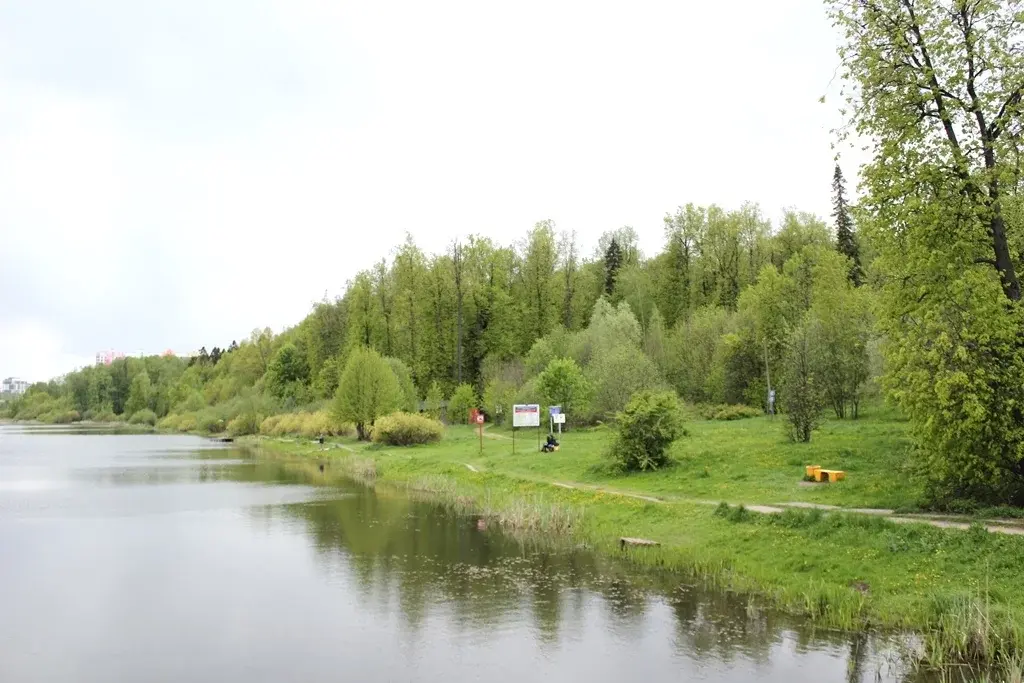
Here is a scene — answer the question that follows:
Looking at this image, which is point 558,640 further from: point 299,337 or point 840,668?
point 299,337

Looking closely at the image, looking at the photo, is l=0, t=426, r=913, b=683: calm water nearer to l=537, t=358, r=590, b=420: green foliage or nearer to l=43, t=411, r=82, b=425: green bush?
l=537, t=358, r=590, b=420: green foliage

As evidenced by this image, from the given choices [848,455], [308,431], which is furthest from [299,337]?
[848,455]

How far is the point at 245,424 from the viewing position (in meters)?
90.3

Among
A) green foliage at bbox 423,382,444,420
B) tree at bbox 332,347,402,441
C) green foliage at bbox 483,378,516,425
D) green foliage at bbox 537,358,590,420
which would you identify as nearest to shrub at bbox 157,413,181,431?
green foliage at bbox 423,382,444,420

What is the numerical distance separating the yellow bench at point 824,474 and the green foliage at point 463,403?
41245mm

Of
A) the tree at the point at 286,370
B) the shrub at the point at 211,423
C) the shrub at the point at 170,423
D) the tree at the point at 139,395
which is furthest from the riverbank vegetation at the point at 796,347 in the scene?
the tree at the point at 139,395

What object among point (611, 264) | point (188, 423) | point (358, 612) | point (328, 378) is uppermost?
point (611, 264)

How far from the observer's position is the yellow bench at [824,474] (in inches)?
947

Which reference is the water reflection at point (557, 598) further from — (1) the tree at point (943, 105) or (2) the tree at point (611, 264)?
(2) the tree at point (611, 264)

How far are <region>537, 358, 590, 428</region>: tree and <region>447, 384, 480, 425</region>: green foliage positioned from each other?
44.0 ft

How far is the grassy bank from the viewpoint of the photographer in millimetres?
13797

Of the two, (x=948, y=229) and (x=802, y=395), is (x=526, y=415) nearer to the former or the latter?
(x=802, y=395)

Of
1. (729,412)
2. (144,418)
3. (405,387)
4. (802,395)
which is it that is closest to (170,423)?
(144,418)

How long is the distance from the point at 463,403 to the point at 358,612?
47293 millimetres
